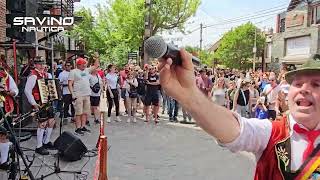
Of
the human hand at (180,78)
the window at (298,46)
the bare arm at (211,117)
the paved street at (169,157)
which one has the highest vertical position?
the window at (298,46)

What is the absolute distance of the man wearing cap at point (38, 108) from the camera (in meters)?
7.34

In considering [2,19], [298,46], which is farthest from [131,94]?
[298,46]

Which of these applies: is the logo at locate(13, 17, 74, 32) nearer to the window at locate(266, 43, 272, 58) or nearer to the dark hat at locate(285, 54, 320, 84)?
the dark hat at locate(285, 54, 320, 84)

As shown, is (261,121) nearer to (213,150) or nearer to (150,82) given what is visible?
(213,150)

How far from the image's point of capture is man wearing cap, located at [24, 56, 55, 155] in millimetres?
7339

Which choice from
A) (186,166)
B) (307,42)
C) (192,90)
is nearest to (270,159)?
(192,90)

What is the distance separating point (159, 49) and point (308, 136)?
32.5 inches

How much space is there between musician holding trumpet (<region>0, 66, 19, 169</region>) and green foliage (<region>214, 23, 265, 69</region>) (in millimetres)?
A: 58887

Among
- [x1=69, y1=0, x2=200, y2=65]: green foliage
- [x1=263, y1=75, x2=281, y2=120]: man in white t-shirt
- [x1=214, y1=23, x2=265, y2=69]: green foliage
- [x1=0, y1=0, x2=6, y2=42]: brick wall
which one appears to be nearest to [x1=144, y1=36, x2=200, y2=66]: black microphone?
[x1=263, y1=75, x2=281, y2=120]: man in white t-shirt

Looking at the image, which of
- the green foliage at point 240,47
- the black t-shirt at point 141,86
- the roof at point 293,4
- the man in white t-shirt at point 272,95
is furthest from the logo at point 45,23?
the green foliage at point 240,47

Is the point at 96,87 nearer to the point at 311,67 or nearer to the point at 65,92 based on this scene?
the point at 65,92

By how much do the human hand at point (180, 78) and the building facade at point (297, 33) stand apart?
102ft

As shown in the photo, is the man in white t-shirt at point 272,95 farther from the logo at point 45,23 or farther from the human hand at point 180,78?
the human hand at point 180,78

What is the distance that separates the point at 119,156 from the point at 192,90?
6.11 meters
